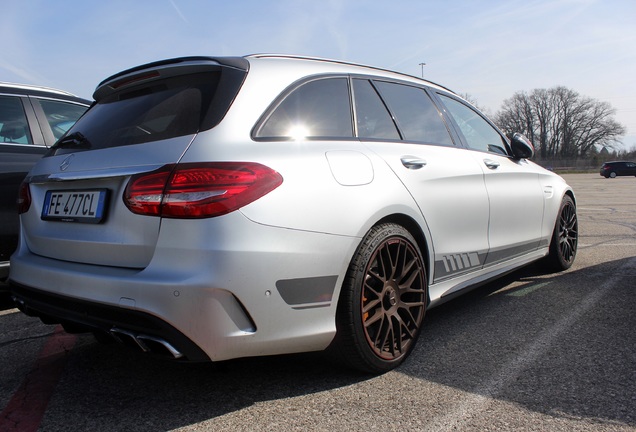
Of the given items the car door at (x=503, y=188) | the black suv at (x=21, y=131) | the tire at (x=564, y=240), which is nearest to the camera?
the car door at (x=503, y=188)

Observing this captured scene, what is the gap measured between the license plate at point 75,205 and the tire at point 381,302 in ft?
3.70

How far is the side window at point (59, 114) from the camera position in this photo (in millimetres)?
4527

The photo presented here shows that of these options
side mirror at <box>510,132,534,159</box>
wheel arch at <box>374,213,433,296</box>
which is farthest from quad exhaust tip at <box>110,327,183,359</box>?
side mirror at <box>510,132,534,159</box>

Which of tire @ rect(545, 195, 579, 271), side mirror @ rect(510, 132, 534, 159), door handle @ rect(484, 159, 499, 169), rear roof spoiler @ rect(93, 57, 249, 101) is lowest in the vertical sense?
tire @ rect(545, 195, 579, 271)

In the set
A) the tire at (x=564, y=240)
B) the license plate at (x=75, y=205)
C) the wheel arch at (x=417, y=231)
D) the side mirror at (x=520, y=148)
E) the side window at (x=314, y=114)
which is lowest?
the tire at (x=564, y=240)

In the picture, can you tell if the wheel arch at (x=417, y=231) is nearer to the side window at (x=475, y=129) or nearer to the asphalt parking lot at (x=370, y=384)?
the asphalt parking lot at (x=370, y=384)

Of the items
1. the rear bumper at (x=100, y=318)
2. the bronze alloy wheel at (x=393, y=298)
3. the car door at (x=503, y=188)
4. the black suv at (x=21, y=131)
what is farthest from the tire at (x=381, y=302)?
the black suv at (x=21, y=131)

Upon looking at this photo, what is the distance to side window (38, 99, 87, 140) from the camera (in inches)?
178

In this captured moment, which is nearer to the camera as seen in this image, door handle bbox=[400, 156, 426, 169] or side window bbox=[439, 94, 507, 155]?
door handle bbox=[400, 156, 426, 169]

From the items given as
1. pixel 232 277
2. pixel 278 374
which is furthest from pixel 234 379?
pixel 232 277

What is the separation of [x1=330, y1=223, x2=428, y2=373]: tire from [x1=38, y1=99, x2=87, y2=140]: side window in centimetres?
313

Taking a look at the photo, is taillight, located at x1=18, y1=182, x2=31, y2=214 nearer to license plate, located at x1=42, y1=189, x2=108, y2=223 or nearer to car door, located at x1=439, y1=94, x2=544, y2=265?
license plate, located at x1=42, y1=189, x2=108, y2=223

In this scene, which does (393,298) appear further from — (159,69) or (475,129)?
(475,129)

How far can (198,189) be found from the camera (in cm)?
205
